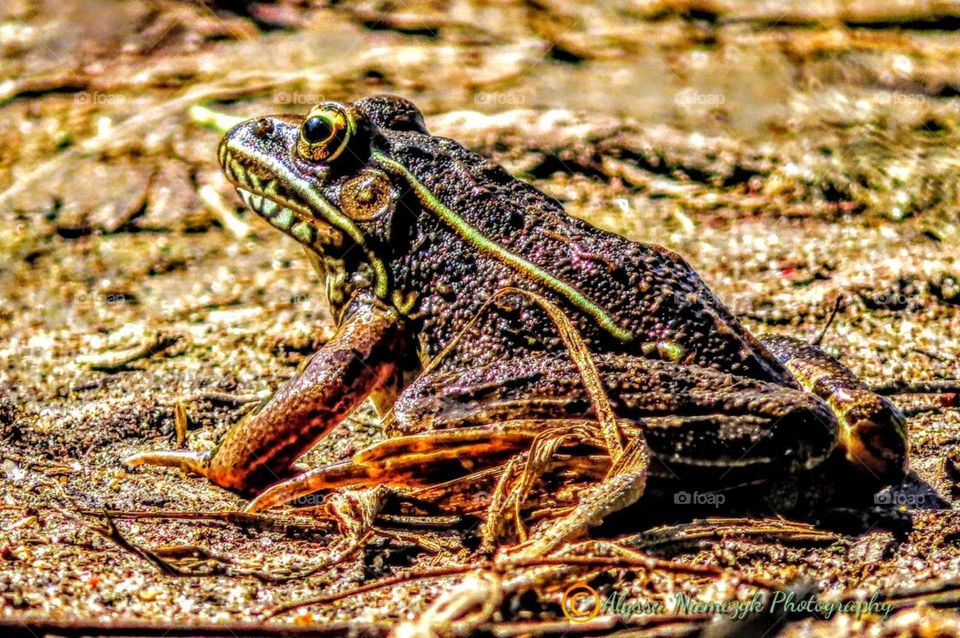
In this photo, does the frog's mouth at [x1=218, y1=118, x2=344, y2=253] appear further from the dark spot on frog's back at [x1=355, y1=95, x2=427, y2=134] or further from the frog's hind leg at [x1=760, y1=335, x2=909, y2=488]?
the frog's hind leg at [x1=760, y1=335, x2=909, y2=488]

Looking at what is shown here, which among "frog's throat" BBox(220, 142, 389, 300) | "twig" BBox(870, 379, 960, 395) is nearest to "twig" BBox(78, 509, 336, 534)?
"frog's throat" BBox(220, 142, 389, 300)

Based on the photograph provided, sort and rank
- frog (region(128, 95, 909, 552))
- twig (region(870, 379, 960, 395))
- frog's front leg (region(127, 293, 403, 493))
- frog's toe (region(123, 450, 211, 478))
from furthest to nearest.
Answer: twig (region(870, 379, 960, 395)) < frog's toe (region(123, 450, 211, 478)) < frog's front leg (region(127, 293, 403, 493)) < frog (region(128, 95, 909, 552))

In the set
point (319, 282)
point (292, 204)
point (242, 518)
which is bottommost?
point (319, 282)

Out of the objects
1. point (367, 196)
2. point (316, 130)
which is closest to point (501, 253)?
point (367, 196)

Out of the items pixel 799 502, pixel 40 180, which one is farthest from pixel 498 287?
→ pixel 40 180

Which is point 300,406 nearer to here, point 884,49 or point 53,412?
point 53,412

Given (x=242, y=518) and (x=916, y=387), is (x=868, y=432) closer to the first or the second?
(x=916, y=387)

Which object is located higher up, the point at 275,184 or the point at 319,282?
the point at 275,184

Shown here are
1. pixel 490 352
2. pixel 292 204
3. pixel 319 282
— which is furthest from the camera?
pixel 319 282
